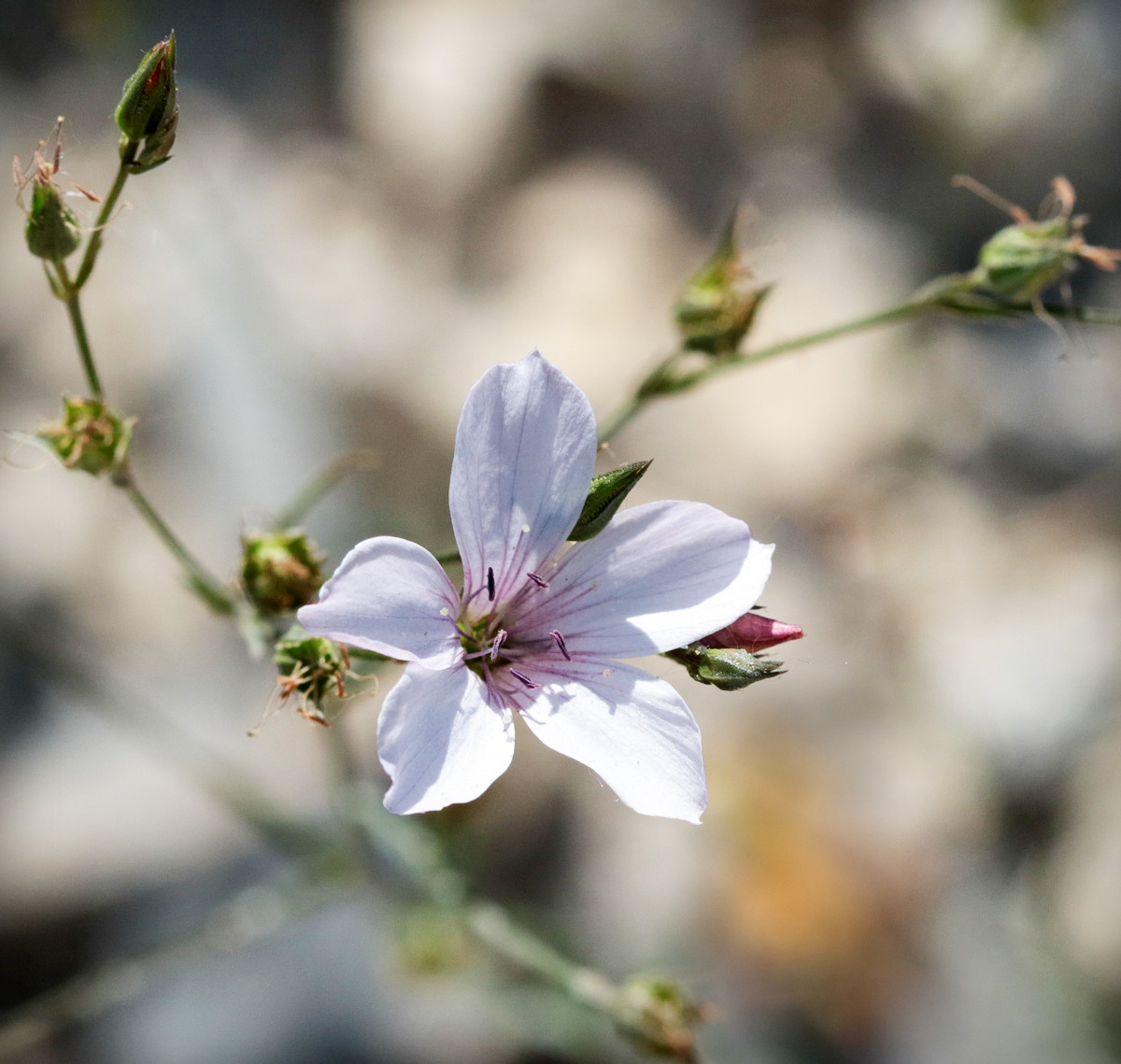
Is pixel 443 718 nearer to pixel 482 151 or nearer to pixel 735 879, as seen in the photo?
pixel 735 879

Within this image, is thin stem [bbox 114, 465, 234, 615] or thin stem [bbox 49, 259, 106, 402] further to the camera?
thin stem [bbox 114, 465, 234, 615]

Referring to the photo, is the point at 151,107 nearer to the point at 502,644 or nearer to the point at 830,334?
the point at 502,644

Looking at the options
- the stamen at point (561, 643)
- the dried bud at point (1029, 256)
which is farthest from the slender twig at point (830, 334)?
the stamen at point (561, 643)

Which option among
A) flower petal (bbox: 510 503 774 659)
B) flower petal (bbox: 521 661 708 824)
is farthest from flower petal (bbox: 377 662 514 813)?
flower petal (bbox: 510 503 774 659)

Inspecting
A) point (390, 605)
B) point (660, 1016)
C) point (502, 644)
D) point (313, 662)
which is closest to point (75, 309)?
point (313, 662)

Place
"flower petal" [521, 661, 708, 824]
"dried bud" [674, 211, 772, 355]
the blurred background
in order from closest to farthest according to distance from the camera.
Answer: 1. "flower petal" [521, 661, 708, 824]
2. "dried bud" [674, 211, 772, 355]
3. the blurred background

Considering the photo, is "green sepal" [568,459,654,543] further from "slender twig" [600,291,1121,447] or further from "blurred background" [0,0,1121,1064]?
"blurred background" [0,0,1121,1064]
